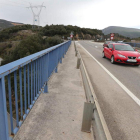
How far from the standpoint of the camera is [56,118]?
9.55ft

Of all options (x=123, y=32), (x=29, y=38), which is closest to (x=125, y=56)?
(x=29, y=38)

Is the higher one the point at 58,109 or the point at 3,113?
the point at 3,113

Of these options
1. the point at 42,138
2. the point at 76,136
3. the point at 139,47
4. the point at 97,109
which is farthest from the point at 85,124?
the point at 139,47

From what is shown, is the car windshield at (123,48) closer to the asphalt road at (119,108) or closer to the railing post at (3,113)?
the asphalt road at (119,108)

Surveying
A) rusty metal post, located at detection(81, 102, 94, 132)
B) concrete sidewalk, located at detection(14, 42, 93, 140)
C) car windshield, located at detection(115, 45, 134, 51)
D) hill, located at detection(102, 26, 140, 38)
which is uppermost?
hill, located at detection(102, 26, 140, 38)

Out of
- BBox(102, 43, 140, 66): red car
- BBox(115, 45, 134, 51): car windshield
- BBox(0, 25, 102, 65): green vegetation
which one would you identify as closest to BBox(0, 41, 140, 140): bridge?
BBox(102, 43, 140, 66): red car

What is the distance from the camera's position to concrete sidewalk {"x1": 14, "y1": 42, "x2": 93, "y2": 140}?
243 centimetres

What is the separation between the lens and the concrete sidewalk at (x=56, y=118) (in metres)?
2.43

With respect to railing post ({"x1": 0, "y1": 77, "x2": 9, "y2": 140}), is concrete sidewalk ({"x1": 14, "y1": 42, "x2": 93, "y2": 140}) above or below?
below

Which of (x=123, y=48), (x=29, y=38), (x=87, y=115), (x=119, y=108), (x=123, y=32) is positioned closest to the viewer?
(x=87, y=115)

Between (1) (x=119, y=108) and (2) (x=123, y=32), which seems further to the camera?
(2) (x=123, y=32)

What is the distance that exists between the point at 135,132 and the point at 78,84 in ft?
8.60

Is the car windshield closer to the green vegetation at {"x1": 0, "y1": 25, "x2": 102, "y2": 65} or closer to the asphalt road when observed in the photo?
the asphalt road

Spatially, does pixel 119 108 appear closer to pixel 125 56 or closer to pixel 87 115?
pixel 87 115
